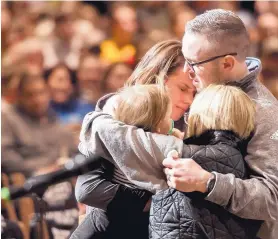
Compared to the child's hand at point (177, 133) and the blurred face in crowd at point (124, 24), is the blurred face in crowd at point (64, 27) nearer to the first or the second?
the blurred face in crowd at point (124, 24)

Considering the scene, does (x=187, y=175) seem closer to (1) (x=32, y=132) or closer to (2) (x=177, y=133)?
(2) (x=177, y=133)

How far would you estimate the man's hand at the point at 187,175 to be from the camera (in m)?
1.96

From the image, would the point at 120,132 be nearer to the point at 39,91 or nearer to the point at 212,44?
the point at 212,44

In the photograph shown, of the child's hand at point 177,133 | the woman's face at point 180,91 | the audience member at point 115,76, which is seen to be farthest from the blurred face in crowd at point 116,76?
the child's hand at point 177,133

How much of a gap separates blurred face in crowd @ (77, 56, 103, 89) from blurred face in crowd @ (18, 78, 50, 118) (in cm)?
61

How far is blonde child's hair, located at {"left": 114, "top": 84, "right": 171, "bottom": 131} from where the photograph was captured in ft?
6.88

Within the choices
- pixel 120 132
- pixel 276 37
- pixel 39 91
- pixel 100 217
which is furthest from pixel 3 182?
pixel 276 37

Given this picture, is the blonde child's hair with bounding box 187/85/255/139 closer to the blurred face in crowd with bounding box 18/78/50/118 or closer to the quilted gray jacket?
the quilted gray jacket

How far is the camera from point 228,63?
2232 mm

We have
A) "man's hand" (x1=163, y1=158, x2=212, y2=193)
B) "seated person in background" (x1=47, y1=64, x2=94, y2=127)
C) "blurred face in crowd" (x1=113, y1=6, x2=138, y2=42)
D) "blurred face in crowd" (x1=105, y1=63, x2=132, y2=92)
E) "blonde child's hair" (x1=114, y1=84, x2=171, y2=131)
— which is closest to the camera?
"man's hand" (x1=163, y1=158, x2=212, y2=193)

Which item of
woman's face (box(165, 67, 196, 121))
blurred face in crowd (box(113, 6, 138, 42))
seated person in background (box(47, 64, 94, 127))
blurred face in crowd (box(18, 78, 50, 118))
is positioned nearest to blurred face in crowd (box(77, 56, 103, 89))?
seated person in background (box(47, 64, 94, 127))

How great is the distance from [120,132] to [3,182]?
1566 mm

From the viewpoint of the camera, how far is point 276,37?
5.68 m

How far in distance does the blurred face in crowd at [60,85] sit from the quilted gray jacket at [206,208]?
106 inches
